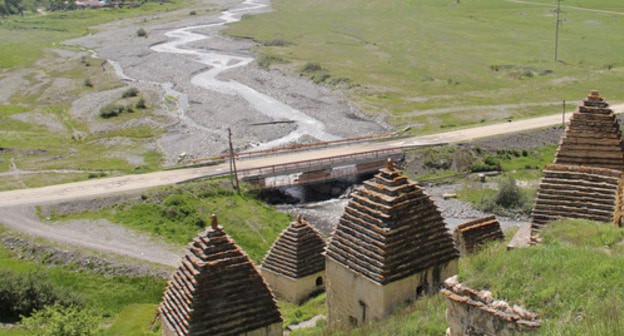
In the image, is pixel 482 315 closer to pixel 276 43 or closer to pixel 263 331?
pixel 263 331

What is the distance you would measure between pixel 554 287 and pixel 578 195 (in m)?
9.89

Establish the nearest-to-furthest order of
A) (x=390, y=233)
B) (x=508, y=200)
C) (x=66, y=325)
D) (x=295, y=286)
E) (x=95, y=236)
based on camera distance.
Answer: (x=390, y=233), (x=66, y=325), (x=295, y=286), (x=95, y=236), (x=508, y=200)

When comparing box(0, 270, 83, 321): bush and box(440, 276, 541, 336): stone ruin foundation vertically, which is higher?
box(440, 276, 541, 336): stone ruin foundation

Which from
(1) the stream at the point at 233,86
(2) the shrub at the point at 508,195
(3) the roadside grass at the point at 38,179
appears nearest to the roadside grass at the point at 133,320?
(3) the roadside grass at the point at 38,179

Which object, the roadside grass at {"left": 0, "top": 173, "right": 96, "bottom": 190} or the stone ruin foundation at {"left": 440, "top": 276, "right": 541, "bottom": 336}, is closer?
the stone ruin foundation at {"left": 440, "top": 276, "right": 541, "bottom": 336}

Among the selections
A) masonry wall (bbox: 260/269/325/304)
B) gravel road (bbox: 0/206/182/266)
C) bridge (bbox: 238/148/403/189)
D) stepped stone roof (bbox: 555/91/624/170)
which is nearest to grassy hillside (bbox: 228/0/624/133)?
bridge (bbox: 238/148/403/189)

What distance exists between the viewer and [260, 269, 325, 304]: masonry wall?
30.0 m

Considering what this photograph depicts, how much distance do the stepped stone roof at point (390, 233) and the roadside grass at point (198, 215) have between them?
2154cm

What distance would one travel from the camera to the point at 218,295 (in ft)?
68.6

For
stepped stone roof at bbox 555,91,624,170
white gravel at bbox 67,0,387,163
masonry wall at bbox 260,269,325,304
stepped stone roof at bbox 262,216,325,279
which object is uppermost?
stepped stone roof at bbox 555,91,624,170

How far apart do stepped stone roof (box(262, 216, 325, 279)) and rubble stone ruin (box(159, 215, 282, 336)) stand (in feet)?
26.8

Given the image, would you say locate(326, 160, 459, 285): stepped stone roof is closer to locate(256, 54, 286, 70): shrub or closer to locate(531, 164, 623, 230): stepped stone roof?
locate(531, 164, 623, 230): stepped stone roof

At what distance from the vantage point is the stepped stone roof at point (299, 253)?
30109mm

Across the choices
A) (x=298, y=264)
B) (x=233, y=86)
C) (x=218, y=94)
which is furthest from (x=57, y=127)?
(x=298, y=264)
